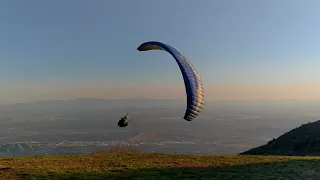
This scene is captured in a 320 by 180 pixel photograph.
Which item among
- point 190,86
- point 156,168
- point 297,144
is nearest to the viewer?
point 190,86

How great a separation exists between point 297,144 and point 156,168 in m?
33.7

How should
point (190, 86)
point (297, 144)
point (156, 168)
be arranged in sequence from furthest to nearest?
point (297, 144) < point (156, 168) < point (190, 86)

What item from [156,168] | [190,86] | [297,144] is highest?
[190,86]

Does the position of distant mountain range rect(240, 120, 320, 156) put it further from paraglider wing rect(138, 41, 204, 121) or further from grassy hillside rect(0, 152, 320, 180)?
paraglider wing rect(138, 41, 204, 121)

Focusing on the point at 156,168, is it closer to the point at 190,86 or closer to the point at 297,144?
the point at 190,86

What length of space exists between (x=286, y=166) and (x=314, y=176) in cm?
374

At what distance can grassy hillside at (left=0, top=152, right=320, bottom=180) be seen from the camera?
72.4ft

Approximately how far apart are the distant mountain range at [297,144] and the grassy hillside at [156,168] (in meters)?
20.1

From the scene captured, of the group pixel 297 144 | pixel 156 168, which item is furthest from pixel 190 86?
pixel 297 144

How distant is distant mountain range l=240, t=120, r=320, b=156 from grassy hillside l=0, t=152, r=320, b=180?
20.1 m

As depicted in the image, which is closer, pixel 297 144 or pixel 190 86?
pixel 190 86

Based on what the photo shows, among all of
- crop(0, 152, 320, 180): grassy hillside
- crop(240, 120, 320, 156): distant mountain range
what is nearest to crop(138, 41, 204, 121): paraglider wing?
crop(0, 152, 320, 180): grassy hillside

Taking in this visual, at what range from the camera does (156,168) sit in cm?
2495

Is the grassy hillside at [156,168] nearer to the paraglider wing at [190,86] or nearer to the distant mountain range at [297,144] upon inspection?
the paraglider wing at [190,86]
